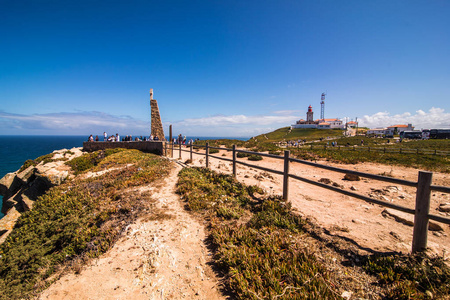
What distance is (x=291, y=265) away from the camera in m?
3.00

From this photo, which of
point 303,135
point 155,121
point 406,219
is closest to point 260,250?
point 406,219

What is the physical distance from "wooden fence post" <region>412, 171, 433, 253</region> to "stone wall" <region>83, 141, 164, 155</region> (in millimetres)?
17481

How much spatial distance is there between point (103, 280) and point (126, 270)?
36cm

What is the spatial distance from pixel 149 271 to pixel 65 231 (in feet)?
10.8

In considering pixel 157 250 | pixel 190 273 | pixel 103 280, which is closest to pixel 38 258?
pixel 103 280

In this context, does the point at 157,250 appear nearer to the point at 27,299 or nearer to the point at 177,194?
the point at 27,299

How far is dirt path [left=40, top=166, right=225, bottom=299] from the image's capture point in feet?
9.72

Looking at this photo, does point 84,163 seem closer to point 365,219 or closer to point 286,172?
point 286,172

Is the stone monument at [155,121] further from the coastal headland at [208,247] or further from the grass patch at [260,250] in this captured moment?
the grass patch at [260,250]

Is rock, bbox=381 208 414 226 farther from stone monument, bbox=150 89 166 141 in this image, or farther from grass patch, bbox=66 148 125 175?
stone monument, bbox=150 89 166 141

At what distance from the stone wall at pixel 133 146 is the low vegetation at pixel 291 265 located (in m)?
14.8

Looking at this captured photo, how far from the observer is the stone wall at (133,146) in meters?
18.4

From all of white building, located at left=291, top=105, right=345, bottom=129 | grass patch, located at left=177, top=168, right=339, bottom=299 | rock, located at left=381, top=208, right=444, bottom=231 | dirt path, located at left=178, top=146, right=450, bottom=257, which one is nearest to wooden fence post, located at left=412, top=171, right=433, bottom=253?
dirt path, located at left=178, top=146, right=450, bottom=257

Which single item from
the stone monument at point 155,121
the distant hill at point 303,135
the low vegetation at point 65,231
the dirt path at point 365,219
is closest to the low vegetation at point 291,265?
the dirt path at point 365,219
